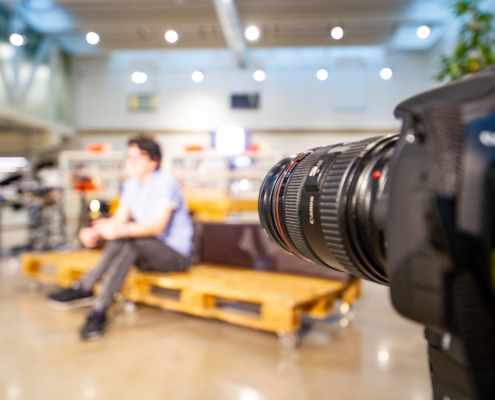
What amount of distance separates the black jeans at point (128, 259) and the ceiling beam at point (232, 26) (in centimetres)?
430

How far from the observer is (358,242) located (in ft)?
1.65

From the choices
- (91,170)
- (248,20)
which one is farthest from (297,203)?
(248,20)

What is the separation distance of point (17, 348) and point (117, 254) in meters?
0.57

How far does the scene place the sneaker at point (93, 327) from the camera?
1603mm

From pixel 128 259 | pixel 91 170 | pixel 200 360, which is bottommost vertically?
pixel 200 360

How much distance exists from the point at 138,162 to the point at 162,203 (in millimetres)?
264

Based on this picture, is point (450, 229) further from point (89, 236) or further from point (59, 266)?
point (59, 266)

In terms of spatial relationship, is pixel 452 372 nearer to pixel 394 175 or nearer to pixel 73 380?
pixel 394 175

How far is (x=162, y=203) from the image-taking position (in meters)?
1.81

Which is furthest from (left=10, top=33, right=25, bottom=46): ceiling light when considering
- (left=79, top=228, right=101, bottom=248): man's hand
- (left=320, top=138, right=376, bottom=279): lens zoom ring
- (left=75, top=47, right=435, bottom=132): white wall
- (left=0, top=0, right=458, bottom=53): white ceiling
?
(left=320, top=138, right=376, bottom=279): lens zoom ring

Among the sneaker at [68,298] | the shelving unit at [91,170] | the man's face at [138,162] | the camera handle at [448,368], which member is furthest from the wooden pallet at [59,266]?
the shelving unit at [91,170]

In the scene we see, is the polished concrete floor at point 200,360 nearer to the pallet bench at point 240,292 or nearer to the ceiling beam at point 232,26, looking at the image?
the pallet bench at point 240,292

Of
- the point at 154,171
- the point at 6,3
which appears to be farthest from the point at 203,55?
the point at 154,171

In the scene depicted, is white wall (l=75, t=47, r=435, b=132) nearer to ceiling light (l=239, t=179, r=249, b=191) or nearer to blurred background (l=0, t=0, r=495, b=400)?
blurred background (l=0, t=0, r=495, b=400)
